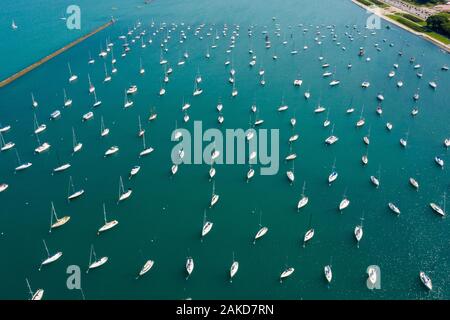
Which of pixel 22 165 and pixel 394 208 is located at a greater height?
pixel 22 165

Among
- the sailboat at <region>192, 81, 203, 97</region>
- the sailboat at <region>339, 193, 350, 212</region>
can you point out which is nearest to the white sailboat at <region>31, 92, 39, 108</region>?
the sailboat at <region>192, 81, 203, 97</region>

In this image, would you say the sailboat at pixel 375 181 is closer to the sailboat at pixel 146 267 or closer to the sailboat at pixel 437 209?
the sailboat at pixel 437 209

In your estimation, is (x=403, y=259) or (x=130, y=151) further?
(x=130, y=151)

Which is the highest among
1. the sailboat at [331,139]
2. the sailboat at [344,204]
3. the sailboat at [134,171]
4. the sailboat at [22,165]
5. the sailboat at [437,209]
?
the sailboat at [22,165]

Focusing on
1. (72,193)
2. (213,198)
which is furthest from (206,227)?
(72,193)

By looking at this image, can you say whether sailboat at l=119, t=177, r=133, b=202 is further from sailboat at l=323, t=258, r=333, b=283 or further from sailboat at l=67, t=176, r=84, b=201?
sailboat at l=323, t=258, r=333, b=283

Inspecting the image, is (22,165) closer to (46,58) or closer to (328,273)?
(328,273)

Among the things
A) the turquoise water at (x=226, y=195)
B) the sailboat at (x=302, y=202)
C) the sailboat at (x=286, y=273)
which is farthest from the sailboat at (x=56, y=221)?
the sailboat at (x=302, y=202)

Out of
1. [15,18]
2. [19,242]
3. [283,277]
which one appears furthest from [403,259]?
[15,18]

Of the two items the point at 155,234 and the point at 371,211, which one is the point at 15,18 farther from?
the point at 371,211
